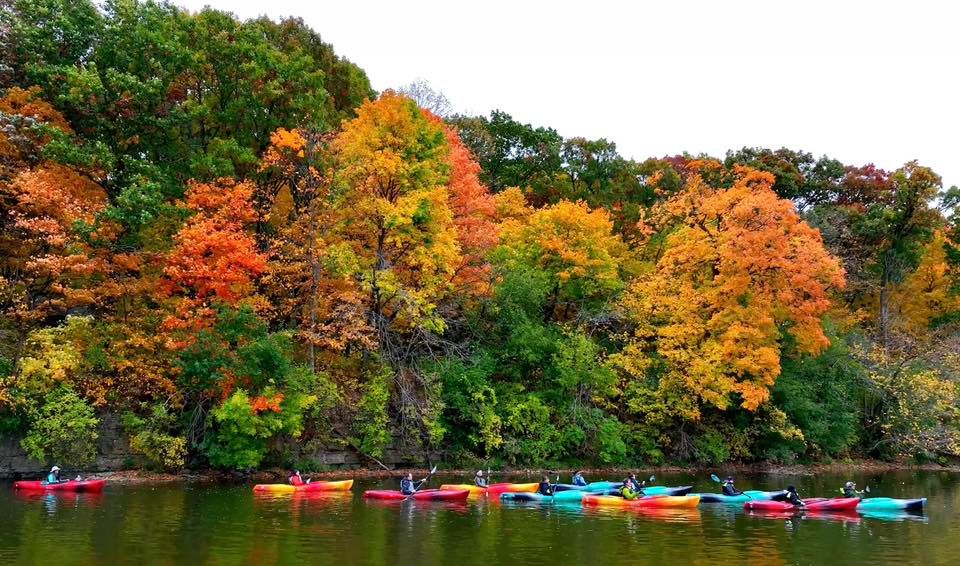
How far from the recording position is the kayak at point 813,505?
28453mm

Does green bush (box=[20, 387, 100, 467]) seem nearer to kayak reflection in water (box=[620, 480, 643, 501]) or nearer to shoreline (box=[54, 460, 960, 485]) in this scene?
shoreline (box=[54, 460, 960, 485])

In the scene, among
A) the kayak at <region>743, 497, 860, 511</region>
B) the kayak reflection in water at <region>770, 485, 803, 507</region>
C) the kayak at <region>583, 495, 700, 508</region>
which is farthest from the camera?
the kayak at <region>583, 495, 700, 508</region>

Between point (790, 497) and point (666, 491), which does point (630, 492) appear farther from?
point (790, 497)

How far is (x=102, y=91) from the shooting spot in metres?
34.7

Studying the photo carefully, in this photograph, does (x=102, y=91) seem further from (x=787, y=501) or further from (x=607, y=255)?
(x=787, y=501)

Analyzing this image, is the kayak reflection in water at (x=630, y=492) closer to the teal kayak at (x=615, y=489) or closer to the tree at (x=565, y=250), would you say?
the teal kayak at (x=615, y=489)

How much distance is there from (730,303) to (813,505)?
15.0m

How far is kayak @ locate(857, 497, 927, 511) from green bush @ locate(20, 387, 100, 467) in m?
31.3

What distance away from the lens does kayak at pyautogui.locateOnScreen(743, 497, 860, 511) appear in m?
28.5

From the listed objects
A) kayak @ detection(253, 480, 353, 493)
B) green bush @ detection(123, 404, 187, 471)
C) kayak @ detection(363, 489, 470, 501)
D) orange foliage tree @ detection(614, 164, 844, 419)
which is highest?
orange foliage tree @ detection(614, 164, 844, 419)

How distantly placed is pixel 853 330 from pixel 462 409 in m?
29.1

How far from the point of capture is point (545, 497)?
3084 centimetres

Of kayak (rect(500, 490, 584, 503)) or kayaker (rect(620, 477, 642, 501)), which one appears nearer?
kayaker (rect(620, 477, 642, 501))

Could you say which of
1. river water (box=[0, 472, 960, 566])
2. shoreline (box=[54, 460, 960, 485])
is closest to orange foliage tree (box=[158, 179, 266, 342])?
shoreline (box=[54, 460, 960, 485])
